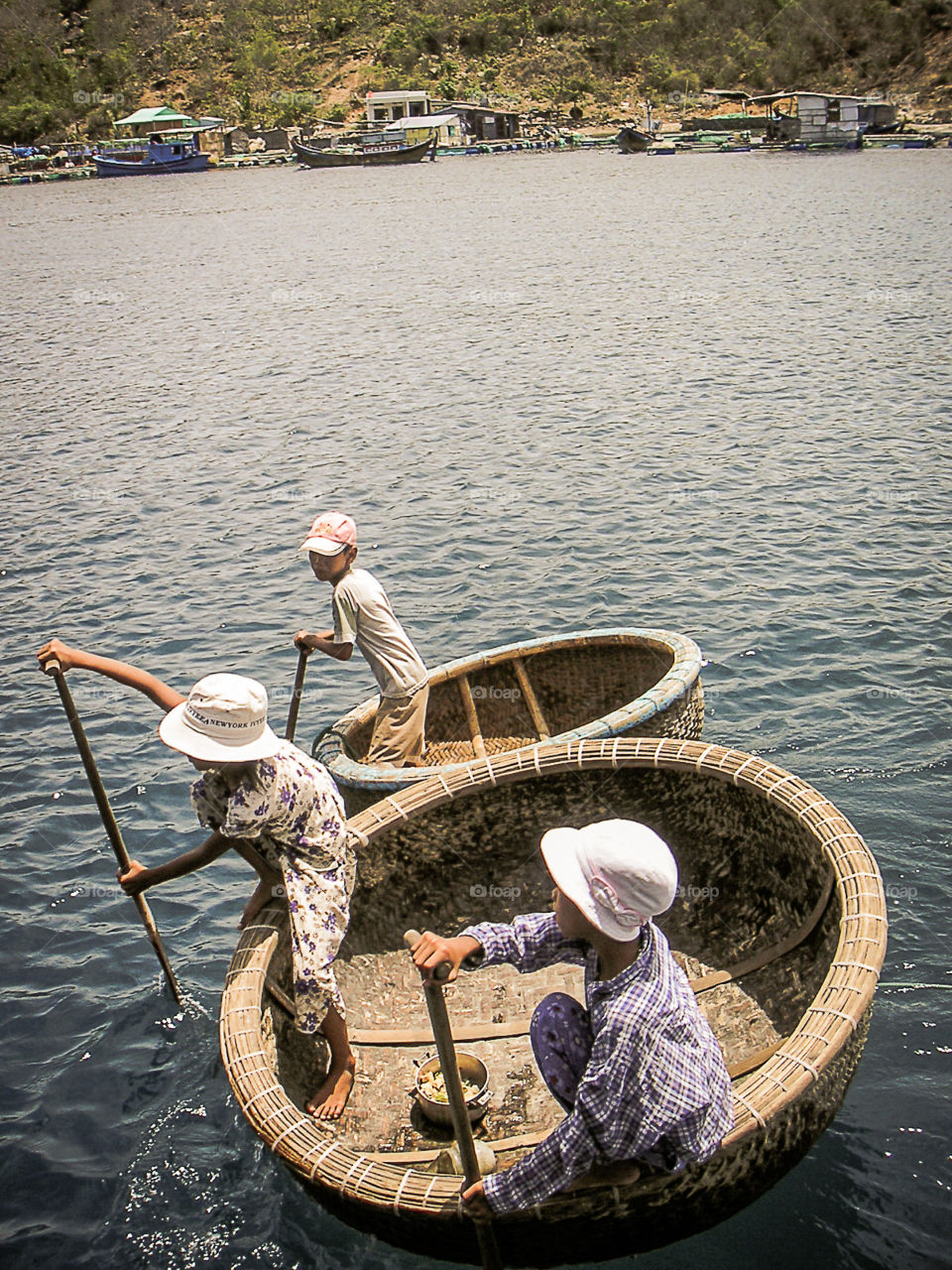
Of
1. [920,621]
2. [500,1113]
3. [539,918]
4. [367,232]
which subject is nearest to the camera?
[539,918]

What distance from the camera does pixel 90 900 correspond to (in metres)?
7.18

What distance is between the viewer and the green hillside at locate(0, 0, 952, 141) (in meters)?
90.1

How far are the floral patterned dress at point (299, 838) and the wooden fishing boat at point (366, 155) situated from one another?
7864 centimetres

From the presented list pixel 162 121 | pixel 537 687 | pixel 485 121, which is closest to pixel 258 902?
pixel 537 687

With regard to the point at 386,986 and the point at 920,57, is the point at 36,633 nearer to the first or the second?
the point at 386,986

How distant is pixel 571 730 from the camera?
279 inches

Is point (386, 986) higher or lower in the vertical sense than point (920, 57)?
lower

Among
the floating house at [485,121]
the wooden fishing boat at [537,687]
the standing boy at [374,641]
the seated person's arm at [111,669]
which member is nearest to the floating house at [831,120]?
the floating house at [485,121]

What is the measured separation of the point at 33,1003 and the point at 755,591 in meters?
7.16

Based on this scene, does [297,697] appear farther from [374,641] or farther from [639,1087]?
[639,1087]

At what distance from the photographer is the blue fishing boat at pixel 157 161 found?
7844cm

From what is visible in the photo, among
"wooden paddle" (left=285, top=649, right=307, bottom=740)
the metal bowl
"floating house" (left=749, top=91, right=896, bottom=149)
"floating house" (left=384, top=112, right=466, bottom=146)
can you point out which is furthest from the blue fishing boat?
the metal bowl

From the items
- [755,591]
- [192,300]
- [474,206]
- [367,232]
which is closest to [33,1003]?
[755,591]

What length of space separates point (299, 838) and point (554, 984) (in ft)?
6.12
